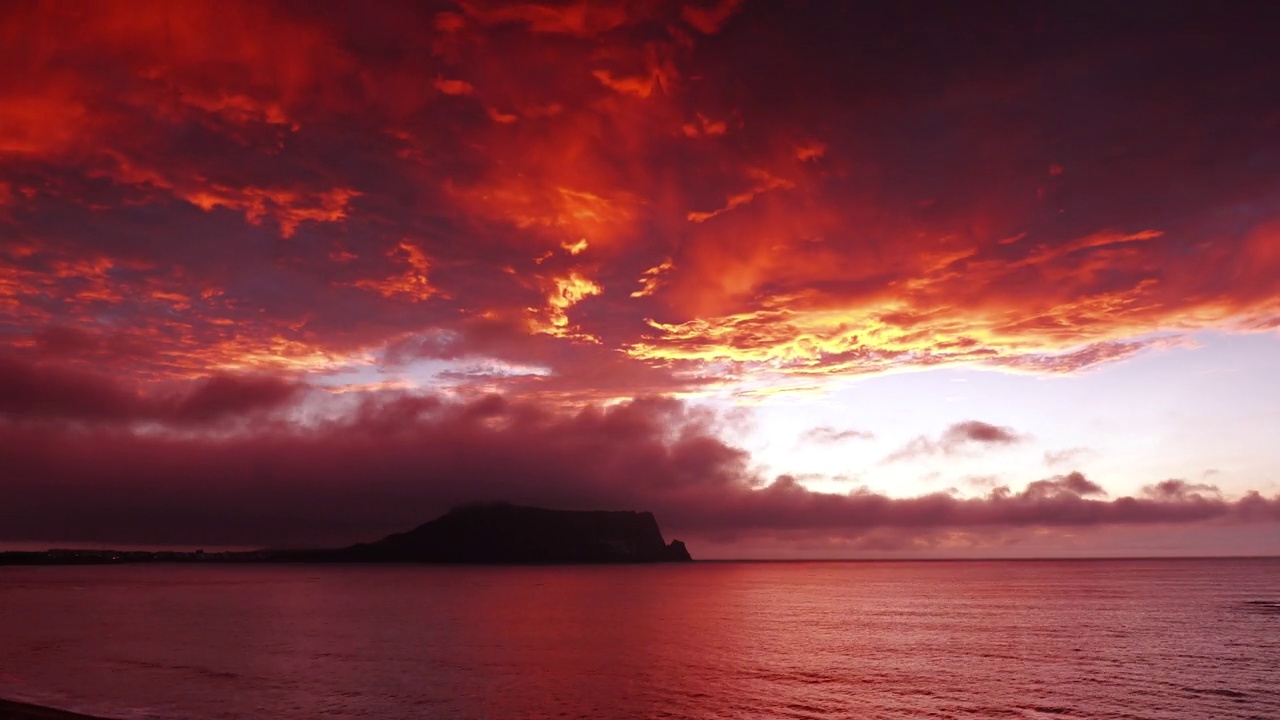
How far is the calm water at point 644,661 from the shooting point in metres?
47.9

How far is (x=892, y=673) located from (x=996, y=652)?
17803 millimetres

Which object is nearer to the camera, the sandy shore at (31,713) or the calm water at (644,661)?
the sandy shore at (31,713)

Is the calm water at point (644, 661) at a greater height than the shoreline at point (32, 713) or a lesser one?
lesser

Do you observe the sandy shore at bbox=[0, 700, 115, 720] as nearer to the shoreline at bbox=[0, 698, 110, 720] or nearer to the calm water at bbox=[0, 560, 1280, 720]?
the shoreline at bbox=[0, 698, 110, 720]

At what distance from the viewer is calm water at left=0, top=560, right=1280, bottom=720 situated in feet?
157

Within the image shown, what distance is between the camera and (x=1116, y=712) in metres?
47.0

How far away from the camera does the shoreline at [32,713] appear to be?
38.0m

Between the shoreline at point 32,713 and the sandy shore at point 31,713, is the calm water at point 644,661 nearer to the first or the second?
the shoreline at point 32,713

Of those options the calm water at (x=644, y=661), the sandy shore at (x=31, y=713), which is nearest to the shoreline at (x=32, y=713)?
the sandy shore at (x=31, y=713)

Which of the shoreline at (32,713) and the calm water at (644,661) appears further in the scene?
the calm water at (644,661)

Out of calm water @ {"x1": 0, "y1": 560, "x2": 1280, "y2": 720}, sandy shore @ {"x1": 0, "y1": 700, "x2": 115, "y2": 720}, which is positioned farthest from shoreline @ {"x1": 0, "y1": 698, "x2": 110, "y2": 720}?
calm water @ {"x1": 0, "y1": 560, "x2": 1280, "y2": 720}

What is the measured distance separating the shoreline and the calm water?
2.07 m

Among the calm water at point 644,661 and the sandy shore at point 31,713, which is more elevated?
the sandy shore at point 31,713

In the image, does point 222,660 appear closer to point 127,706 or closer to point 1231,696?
point 127,706
